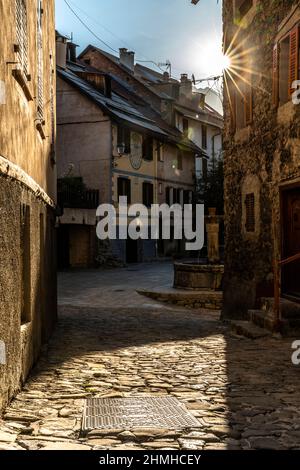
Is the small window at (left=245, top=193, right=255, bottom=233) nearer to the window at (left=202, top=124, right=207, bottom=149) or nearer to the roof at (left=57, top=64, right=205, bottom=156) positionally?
the roof at (left=57, top=64, right=205, bottom=156)

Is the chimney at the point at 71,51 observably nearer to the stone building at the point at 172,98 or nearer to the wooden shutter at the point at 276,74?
the stone building at the point at 172,98

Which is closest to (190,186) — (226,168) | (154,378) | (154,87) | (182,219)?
(182,219)

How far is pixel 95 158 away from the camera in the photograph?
28.3 meters

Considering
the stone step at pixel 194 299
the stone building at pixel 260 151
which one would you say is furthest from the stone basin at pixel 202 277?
the stone building at pixel 260 151

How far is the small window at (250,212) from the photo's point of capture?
12164 mm

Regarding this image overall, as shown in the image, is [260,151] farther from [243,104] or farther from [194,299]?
[194,299]

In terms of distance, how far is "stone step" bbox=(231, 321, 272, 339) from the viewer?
887cm

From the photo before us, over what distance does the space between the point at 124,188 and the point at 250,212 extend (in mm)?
17891

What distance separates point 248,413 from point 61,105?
2588 cm

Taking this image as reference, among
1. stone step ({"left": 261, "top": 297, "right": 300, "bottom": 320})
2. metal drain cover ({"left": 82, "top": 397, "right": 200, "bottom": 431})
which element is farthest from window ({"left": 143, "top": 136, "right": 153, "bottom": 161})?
metal drain cover ({"left": 82, "top": 397, "right": 200, "bottom": 431})

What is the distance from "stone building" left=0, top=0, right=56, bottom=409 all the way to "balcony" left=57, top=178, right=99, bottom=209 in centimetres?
1774

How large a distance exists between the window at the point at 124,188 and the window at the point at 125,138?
5.06ft

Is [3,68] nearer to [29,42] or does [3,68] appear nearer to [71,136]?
[29,42]

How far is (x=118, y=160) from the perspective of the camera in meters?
28.8
